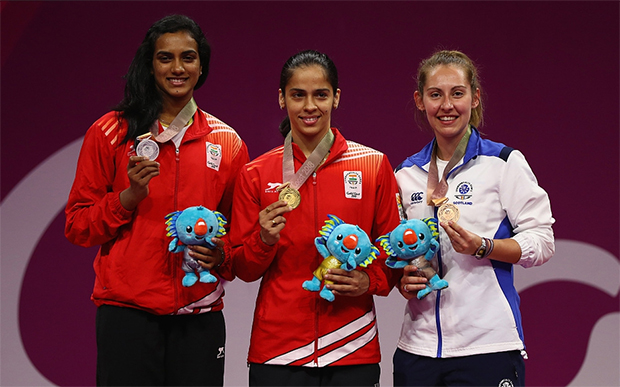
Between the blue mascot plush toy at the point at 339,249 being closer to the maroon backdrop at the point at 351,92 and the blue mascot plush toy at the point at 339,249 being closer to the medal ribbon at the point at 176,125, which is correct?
the medal ribbon at the point at 176,125

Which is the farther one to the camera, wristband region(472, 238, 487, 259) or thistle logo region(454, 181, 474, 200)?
thistle logo region(454, 181, 474, 200)

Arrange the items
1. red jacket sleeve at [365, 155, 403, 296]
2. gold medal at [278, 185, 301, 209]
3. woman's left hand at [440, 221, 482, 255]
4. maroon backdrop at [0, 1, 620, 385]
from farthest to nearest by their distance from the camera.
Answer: maroon backdrop at [0, 1, 620, 385] → red jacket sleeve at [365, 155, 403, 296] → gold medal at [278, 185, 301, 209] → woman's left hand at [440, 221, 482, 255]

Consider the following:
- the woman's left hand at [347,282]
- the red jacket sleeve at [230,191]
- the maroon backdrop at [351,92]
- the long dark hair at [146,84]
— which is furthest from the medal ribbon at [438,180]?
the maroon backdrop at [351,92]

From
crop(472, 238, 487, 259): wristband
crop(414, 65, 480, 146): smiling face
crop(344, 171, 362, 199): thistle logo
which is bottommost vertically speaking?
A: crop(472, 238, 487, 259): wristband

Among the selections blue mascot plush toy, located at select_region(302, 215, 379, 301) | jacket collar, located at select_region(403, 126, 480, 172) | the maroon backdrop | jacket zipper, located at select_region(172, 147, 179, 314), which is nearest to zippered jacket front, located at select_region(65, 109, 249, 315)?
jacket zipper, located at select_region(172, 147, 179, 314)

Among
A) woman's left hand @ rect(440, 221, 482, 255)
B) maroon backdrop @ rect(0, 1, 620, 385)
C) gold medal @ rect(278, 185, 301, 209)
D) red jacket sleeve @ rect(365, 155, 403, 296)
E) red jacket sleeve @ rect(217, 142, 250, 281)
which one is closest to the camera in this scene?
woman's left hand @ rect(440, 221, 482, 255)

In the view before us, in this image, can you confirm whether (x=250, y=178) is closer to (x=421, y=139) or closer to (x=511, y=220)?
(x=511, y=220)

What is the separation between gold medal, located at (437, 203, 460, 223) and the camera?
2.19 m

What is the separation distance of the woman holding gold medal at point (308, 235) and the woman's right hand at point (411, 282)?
7 centimetres

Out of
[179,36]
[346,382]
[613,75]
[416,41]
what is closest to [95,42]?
[179,36]

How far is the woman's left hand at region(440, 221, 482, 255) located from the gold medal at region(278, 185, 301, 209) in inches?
21.1

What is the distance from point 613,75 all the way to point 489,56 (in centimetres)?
76

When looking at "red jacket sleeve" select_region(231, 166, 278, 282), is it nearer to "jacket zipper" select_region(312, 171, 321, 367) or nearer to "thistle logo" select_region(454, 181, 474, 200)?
"jacket zipper" select_region(312, 171, 321, 367)

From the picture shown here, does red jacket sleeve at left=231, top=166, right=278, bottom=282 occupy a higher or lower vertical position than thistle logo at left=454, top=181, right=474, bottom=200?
lower
